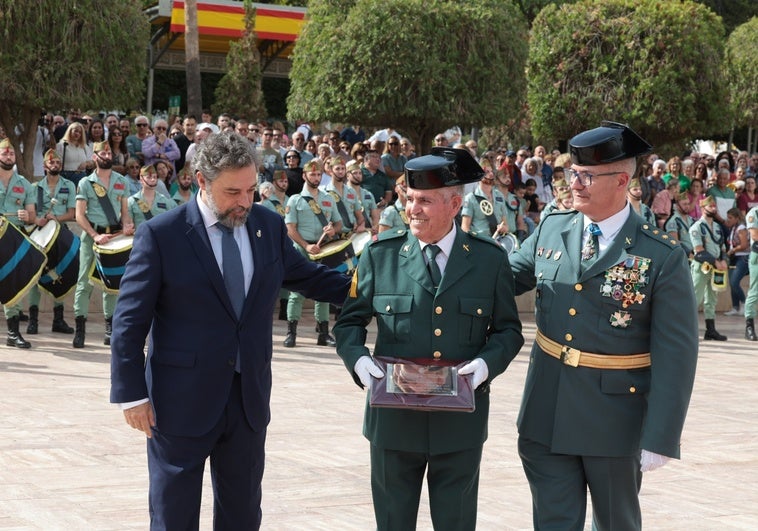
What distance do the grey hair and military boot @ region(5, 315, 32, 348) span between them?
783 centimetres

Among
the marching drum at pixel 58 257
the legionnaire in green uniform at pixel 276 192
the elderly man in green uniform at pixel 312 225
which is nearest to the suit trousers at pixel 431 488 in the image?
the elderly man in green uniform at pixel 312 225

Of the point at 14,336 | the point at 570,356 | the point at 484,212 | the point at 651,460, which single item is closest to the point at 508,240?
the point at 484,212

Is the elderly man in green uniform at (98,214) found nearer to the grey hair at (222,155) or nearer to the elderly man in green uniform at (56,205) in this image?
the elderly man in green uniform at (56,205)

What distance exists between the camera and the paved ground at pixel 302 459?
6.12m

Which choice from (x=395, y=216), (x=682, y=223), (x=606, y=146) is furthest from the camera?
(x=682, y=223)

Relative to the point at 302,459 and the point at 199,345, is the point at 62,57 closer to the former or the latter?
the point at 302,459

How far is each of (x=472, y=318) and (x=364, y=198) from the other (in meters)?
9.30

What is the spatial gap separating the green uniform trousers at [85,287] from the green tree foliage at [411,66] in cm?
674

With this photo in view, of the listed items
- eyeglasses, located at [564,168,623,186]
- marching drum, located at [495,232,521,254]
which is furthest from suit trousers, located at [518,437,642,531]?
marching drum, located at [495,232,521,254]

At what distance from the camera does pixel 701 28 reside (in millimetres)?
20344

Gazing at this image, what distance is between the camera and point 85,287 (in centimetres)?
1208

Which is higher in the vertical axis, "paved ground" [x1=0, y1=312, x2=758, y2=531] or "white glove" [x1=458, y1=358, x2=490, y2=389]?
"white glove" [x1=458, y1=358, x2=490, y2=389]

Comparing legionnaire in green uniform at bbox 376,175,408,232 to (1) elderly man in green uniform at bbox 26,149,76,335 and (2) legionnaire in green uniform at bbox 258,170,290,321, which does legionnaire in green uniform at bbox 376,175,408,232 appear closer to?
(2) legionnaire in green uniform at bbox 258,170,290,321

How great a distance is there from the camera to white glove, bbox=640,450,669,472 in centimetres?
429
